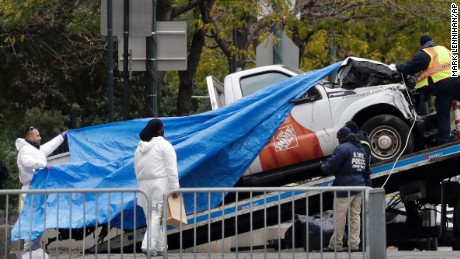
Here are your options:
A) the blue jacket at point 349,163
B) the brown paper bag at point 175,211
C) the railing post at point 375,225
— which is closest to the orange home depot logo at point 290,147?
the blue jacket at point 349,163

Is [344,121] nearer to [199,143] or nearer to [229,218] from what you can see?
[199,143]

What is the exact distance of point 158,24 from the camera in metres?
18.8

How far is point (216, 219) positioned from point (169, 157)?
1.12 m

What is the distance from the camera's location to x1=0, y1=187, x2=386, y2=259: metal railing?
1198 centimetres

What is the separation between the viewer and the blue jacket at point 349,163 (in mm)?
15086

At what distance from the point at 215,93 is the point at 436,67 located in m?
3.16

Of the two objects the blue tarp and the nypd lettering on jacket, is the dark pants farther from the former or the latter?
the blue tarp

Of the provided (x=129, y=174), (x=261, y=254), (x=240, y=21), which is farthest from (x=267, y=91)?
(x=240, y=21)

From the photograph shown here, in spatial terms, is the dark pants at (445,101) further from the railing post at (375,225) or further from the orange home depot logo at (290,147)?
the railing post at (375,225)

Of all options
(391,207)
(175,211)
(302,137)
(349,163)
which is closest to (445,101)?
(349,163)

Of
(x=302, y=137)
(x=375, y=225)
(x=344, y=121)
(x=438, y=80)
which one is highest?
(x=438, y=80)

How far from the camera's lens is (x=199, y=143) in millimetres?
15727

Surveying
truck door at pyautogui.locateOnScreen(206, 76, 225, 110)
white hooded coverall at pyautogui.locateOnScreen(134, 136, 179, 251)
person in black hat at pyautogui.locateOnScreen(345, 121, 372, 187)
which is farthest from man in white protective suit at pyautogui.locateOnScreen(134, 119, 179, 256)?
truck door at pyautogui.locateOnScreen(206, 76, 225, 110)

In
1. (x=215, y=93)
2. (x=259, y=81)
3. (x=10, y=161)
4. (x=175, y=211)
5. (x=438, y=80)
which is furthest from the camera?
(x=10, y=161)
